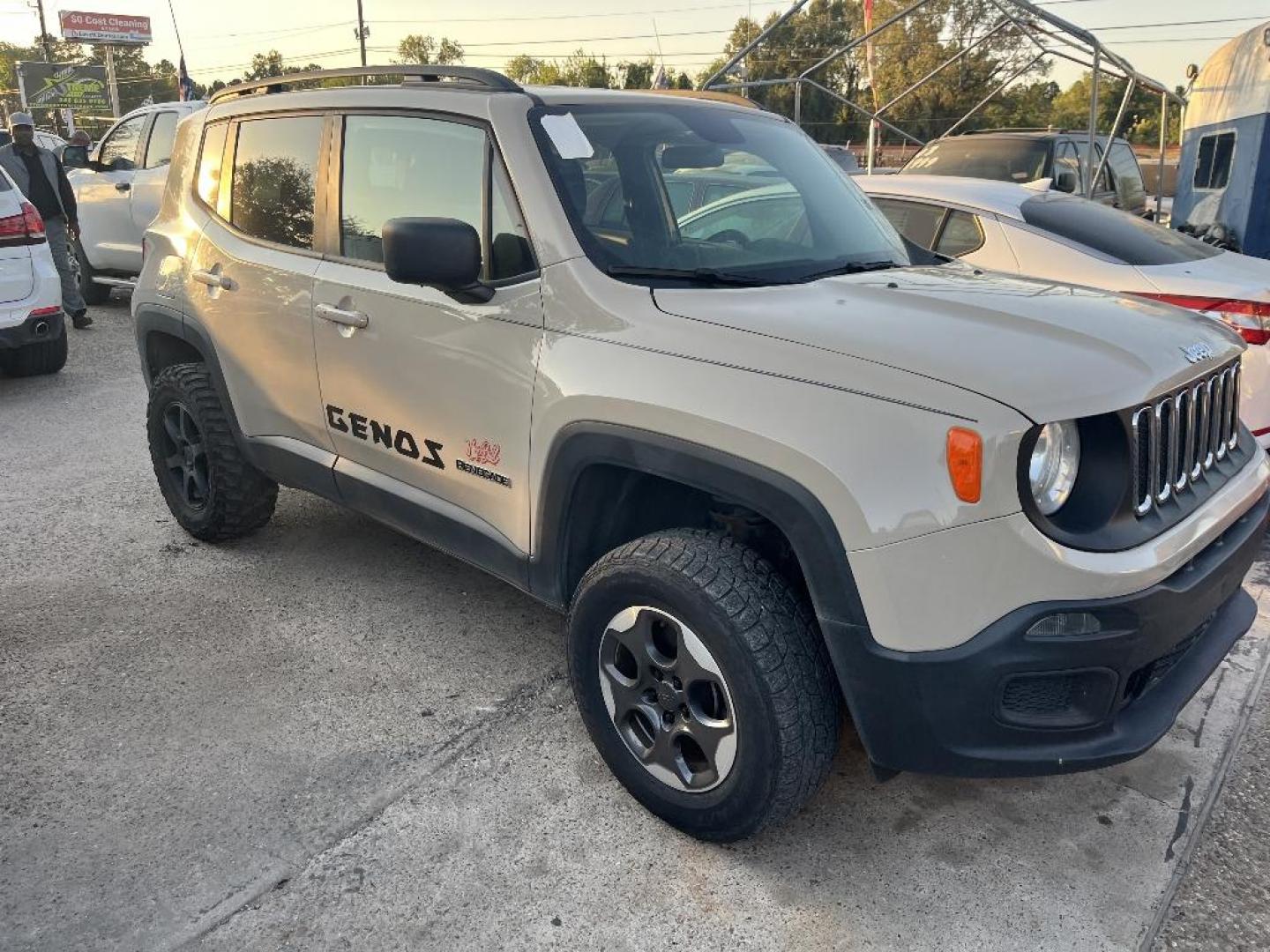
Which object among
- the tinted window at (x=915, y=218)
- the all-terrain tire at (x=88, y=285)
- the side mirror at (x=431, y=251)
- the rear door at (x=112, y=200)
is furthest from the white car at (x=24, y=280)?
the tinted window at (x=915, y=218)

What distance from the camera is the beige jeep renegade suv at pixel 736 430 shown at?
210 cm

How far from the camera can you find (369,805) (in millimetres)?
2768

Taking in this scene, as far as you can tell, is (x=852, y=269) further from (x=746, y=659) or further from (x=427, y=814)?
(x=427, y=814)

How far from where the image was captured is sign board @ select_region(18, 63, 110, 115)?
54.0 metres

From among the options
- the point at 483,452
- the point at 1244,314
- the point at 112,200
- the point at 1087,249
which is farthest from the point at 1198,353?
the point at 112,200

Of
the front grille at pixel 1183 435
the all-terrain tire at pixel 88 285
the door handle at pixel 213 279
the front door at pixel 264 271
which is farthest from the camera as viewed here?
the all-terrain tire at pixel 88 285

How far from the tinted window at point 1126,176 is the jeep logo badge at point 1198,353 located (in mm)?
9500

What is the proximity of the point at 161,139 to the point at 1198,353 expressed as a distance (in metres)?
9.62

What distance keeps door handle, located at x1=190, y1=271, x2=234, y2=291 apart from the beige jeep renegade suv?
35 millimetres

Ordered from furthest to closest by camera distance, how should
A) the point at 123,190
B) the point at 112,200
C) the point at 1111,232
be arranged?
the point at 112,200
the point at 123,190
the point at 1111,232

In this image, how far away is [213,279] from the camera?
13.1 ft

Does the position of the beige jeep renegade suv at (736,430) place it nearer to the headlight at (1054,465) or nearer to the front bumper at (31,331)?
the headlight at (1054,465)

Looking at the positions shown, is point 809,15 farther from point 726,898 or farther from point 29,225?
point 726,898

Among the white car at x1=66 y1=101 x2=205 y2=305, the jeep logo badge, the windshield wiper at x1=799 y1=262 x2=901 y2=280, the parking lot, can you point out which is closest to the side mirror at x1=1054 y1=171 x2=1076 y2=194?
the parking lot
